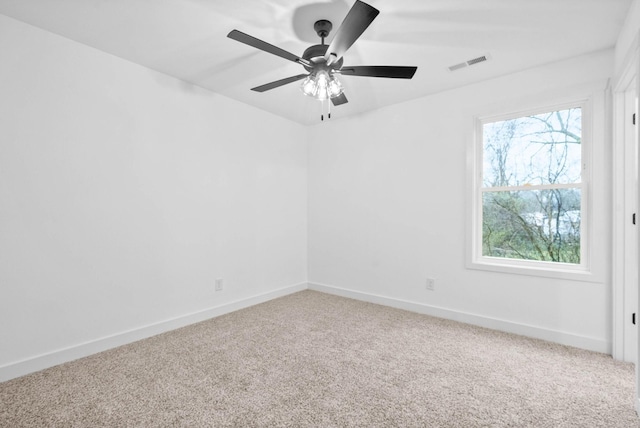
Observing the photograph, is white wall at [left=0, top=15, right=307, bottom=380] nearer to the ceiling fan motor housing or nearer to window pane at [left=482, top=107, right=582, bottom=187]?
the ceiling fan motor housing

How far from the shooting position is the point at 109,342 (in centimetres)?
251

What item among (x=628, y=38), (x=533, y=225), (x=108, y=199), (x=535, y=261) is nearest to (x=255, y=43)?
(x=108, y=199)

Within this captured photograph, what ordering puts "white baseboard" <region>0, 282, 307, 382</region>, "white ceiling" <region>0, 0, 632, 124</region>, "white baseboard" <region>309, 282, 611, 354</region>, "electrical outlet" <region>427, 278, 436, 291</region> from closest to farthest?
"white ceiling" <region>0, 0, 632, 124</region> → "white baseboard" <region>0, 282, 307, 382</region> → "white baseboard" <region>309, 282, 611, 354</region> → "electrical outlet" <region>427, 278, 436, 291</region>

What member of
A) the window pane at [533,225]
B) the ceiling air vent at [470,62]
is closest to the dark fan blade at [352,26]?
the ceiling air vent at [470,62]

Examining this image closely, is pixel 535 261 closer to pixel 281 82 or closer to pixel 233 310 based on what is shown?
pixel 281 82

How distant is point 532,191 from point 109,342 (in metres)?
3.89

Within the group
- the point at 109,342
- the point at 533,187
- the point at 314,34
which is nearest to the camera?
the point at 314,34

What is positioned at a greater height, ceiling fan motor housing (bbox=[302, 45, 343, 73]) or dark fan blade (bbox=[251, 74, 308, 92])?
ceiling fan motor housing (bbox=[302, 45, 343, 73])

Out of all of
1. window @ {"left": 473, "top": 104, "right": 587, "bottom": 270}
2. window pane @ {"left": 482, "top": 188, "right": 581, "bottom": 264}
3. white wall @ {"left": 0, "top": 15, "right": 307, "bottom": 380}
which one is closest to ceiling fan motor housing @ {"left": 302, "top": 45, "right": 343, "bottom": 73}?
white wall @ {"left": 0, "top": 15, "right": 307, "bottom": 380}

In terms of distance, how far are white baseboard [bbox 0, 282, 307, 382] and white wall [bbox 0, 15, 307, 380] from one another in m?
0.01

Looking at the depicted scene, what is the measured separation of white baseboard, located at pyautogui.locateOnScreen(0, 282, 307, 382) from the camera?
210 cm

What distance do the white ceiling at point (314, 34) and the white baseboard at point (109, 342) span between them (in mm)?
2306

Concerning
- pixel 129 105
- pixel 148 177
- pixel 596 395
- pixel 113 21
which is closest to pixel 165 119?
pixel 129 105

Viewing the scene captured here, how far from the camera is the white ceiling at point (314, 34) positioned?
1.97 meters
